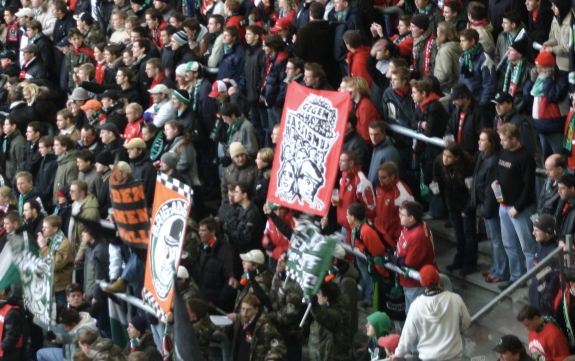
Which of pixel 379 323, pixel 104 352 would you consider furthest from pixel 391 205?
pixel 104 352

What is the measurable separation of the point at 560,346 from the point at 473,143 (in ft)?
10.2

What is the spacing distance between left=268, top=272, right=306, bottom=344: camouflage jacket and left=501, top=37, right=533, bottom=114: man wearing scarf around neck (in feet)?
10.5

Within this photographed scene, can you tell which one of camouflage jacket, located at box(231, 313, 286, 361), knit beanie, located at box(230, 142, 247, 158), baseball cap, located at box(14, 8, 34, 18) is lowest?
baseball cap, located at box(14, 8, 34, 18)

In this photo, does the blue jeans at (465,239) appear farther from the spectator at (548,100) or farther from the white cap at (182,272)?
the white cap at (182,272)

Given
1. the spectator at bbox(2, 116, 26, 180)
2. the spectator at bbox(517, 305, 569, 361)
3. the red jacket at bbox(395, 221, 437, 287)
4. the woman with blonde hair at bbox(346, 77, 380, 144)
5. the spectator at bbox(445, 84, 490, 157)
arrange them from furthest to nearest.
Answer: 1. the spectator at bbox(2, 116, 26, 180)
2. the woman with blonde hair at bbox(346, 77, 380, 144)
3. the spectator at bbox(445, 84, 490, 157)
4. the red jacket at bbox(395, 221, 437, 287)
5. the spectator at bbox(517, 305, 569, 361)

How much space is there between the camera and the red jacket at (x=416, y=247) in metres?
11.1

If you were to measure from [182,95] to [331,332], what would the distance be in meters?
4.89

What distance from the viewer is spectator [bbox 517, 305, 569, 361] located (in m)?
9.81

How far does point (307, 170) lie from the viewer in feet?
37.7

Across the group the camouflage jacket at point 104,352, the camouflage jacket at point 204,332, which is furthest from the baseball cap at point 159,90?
the camouflage jacket at point 204,332

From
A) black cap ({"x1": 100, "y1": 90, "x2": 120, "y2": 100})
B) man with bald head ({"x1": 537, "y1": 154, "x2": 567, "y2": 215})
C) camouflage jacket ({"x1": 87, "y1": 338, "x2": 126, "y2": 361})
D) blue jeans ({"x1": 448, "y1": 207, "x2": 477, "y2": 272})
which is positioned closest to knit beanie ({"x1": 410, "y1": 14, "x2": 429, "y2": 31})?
blue jeans ({"x1": 448, "y1": 207, "x2": 477, "y2": 272})

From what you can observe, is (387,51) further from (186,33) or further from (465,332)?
(465,332)

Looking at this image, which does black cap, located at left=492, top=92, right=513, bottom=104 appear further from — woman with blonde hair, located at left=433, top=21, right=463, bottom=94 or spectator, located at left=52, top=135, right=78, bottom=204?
spectator, located at left=52, top=135, right=78, bottom=204

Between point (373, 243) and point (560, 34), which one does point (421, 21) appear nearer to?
point (560, 34)
